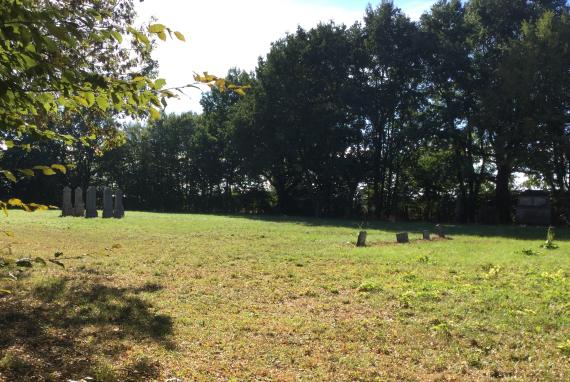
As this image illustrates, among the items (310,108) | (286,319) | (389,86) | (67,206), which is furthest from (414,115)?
(286,319)

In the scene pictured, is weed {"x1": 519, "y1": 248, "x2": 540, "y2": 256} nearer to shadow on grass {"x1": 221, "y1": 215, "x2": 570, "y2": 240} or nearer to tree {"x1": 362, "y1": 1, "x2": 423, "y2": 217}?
shadow on grass {"x1": 221, "y1": 215, "x2": 570, "y2": 240}

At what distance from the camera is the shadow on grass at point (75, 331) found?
460cm

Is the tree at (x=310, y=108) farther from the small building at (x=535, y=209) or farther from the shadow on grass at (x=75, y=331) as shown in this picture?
the shadow on grass at (x=75, y=331)

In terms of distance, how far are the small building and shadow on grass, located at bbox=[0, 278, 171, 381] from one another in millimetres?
26011

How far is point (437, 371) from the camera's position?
4977 millimetres

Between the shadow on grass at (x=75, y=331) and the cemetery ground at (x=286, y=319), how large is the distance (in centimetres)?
2

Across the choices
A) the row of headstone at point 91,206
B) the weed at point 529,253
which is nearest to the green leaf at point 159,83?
the weed at point 529,253

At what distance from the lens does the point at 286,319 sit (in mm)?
6746

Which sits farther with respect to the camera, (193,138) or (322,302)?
(193,138)

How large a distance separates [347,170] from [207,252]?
2315 centimetres

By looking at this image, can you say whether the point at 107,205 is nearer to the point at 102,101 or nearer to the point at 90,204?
the point at 90,204

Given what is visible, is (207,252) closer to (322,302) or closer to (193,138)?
(322,302)

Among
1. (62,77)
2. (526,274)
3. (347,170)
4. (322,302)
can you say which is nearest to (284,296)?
(322,302)

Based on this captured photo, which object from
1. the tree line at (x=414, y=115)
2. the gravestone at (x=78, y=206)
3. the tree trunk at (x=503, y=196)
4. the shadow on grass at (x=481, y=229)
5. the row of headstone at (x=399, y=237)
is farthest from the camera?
the tree trunk at (x=503, y=196)
